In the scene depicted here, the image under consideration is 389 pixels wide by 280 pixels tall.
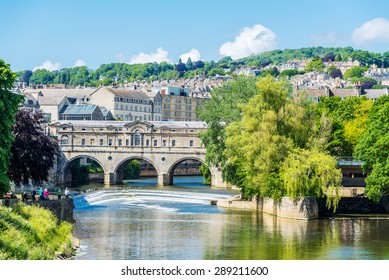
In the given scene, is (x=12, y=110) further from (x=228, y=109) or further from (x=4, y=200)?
(x=228, y=109)

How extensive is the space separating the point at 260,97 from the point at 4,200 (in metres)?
23.8

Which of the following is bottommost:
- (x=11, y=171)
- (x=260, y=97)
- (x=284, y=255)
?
(x=284, y=255)

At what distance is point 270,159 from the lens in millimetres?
61719

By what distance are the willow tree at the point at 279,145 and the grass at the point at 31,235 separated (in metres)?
17.1

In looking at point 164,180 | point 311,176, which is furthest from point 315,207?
point 164,180

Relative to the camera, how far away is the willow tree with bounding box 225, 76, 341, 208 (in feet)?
197

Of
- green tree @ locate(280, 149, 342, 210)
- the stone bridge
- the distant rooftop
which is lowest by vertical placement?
green tree @ locate(280, 149, 342, 210)

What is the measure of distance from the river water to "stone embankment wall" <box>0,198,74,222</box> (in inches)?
39.0

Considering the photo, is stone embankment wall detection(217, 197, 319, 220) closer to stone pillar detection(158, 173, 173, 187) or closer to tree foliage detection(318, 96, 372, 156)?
tree foliage detection(318, 96, 372, 156)

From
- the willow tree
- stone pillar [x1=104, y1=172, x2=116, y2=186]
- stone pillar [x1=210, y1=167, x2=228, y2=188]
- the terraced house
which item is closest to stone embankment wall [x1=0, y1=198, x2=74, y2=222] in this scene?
the willow tree

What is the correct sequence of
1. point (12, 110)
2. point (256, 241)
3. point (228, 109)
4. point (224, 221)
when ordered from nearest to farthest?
point (12, 110) < point (256, 241) < point (224, 221) < point (228, 109)

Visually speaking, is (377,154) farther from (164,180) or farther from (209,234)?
(164,180)

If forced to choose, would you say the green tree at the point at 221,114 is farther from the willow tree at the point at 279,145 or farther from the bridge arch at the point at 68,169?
the bridge arch at the point at 68,169

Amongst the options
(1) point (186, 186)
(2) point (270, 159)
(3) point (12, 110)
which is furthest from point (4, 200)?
(1) point (186, 186)
